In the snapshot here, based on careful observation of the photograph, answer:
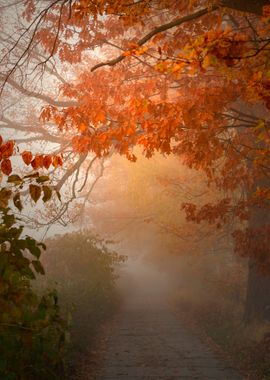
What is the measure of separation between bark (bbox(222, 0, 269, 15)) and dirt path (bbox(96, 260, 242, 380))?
702 cm

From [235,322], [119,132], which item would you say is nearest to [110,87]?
[119,132]

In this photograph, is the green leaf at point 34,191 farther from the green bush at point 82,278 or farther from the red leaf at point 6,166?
the green bush at point 82,278

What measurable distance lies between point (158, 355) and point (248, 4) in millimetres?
8671

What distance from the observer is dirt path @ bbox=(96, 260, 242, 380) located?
367 inches

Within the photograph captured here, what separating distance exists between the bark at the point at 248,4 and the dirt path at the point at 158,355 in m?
7.02

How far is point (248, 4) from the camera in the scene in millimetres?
5312

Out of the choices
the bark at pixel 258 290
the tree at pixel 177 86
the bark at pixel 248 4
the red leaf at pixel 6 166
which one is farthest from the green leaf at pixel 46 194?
the bark at pixel 258 290

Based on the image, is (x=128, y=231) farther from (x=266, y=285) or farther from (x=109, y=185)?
(x=266, y=285)

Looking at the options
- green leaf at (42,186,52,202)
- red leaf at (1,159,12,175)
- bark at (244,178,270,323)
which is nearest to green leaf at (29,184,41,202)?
green leaf at (42,186,52,202)

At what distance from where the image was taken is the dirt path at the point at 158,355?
9320 mm

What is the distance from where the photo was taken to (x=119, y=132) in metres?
6.65

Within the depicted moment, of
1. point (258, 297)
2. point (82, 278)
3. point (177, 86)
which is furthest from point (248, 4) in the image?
point (82, 278)

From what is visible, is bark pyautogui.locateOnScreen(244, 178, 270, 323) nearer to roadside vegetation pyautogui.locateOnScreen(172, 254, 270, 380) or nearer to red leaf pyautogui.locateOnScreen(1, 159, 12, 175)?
roadside vegetation pyautogui.locateOnScreen(172, 254, 270, 380)

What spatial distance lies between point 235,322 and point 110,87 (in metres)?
10.0
